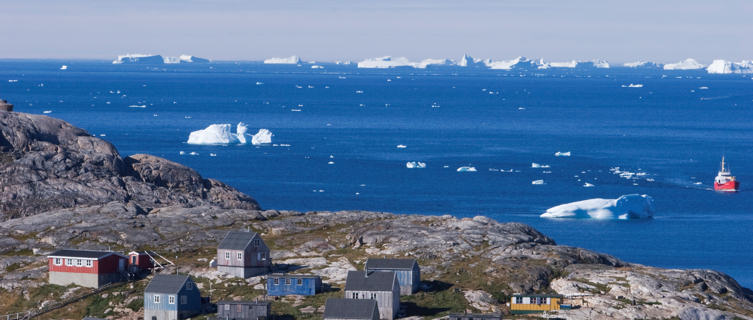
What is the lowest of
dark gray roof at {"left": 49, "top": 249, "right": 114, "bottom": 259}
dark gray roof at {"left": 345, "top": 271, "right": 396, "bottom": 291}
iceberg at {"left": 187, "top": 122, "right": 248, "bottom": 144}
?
iceberg at {"left": 187, "top": 122, "right": 248, "bottom": 144}

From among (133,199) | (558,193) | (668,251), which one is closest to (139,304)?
(133,199)

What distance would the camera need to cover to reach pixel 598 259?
244ft

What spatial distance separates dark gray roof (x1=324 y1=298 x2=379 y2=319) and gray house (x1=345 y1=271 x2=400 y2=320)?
1996 mm

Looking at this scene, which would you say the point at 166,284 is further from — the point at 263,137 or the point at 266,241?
the point at 263,137

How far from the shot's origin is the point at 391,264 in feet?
217

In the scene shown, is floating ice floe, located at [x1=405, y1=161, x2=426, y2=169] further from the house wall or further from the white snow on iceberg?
the house wall

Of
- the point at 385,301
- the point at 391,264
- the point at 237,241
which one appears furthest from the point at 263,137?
the point at 385,301

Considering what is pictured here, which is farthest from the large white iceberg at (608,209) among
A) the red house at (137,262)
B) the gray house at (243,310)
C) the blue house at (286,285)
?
the gray house at (243,310)

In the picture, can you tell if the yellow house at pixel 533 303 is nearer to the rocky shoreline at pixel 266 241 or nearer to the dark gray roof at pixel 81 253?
the rocky shoreline at pixel 266 241

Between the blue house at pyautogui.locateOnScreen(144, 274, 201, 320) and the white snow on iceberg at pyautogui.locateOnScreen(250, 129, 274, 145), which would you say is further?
the white snow on iceberg at pyautogui.locateOnScreen(250, 129, 274, 145)

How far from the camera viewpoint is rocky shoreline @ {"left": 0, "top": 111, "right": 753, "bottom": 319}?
6506cm

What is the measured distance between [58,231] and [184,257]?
439 inches

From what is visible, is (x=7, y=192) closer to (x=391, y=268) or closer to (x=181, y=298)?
(x=181, y=298)

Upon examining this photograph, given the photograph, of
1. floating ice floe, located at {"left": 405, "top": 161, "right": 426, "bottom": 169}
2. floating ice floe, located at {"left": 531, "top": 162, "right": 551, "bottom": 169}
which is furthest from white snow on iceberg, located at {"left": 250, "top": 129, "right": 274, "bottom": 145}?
floating ice floe, located at {"left": 531, "top": 162, "right": 551, "bottom": 169}
